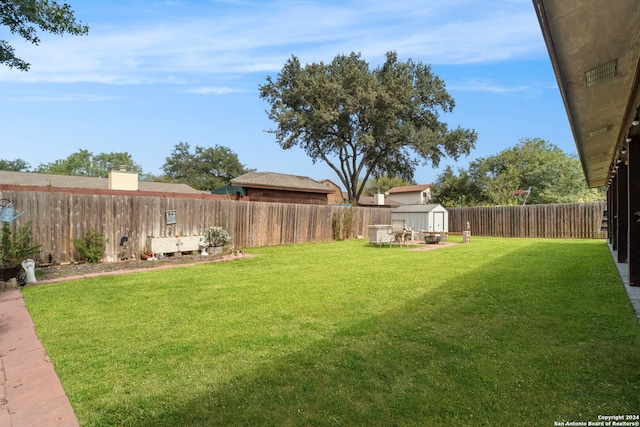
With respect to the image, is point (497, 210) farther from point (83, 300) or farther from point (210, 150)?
point (210, 150)

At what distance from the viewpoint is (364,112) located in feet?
93.2

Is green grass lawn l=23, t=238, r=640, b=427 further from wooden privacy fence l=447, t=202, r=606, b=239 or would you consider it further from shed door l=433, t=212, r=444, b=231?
wooden privacy fence l=447, t=202, r=606, b=239

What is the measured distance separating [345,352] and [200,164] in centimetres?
5304


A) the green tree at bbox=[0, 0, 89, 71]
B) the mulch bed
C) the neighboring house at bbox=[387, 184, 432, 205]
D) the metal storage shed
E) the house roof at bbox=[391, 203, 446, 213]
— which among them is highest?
the green tree at bbox=[0, 0, 89, 71]

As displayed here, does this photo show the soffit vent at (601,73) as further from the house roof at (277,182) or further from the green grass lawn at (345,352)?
the house roof at (277,182)

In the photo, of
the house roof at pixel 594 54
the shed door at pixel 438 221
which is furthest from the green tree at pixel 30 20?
the shed door at pixel 438 221

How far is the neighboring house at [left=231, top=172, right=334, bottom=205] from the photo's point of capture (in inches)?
855

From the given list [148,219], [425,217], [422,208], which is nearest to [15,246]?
[148,219]

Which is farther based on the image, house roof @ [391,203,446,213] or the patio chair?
house roof @ [391,203,446,213]

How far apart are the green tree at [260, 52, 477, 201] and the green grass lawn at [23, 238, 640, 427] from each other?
22823 millimetres

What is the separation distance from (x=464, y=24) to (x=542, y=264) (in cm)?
609

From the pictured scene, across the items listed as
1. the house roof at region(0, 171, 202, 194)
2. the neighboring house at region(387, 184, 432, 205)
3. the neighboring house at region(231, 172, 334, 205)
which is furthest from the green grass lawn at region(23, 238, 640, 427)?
the neighboring house at region(387, 184, 432, 205)

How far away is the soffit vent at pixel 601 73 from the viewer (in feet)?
11.1

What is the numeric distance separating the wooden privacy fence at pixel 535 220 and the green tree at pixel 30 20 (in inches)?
842
